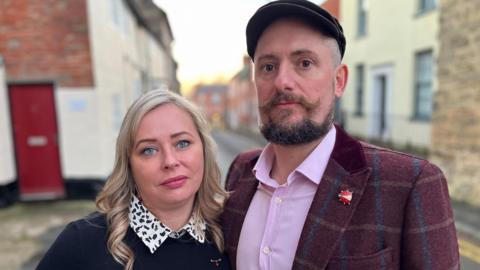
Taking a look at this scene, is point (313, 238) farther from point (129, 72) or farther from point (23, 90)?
point (129, 72)

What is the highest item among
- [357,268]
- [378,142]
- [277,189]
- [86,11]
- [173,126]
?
[86,11]

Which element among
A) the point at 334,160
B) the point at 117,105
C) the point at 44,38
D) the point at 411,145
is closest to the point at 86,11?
the point at 44,38

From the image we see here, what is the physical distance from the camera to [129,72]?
459 inches

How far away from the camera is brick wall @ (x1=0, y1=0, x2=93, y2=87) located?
6938mm

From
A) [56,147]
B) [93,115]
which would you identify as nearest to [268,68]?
[93,115]

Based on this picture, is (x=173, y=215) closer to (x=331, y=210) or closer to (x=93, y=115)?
(x=331, y=210)

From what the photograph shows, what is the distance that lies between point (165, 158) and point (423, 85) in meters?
10.7

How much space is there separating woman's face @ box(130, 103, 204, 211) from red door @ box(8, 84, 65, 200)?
21.7ft

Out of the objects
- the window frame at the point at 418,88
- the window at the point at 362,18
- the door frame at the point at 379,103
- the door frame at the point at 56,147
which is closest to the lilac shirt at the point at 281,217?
the door frame at the point at 56,147

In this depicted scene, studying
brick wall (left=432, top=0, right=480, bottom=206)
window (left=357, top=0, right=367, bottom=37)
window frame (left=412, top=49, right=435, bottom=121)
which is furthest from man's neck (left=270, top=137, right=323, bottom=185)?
window (left=357, top=0, right=367, bottom=37)

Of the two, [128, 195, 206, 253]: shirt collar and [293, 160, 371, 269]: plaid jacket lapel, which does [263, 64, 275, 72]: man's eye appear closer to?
[293, 160, 371, 269]: plaid jacket lapel

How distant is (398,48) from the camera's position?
1151 cm

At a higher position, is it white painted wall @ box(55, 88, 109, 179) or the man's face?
the man's face

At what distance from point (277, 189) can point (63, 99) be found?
674 cm
